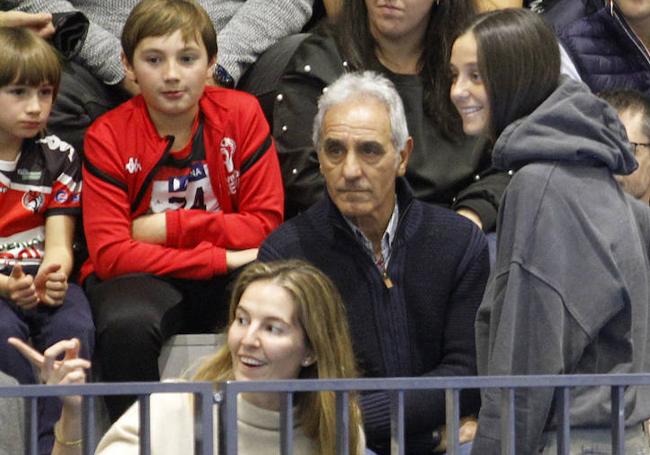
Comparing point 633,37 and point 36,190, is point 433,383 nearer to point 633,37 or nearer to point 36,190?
point 36,190

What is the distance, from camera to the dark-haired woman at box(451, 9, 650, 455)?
10.8ft

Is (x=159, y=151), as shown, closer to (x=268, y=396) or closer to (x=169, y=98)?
(x=169, y=98)

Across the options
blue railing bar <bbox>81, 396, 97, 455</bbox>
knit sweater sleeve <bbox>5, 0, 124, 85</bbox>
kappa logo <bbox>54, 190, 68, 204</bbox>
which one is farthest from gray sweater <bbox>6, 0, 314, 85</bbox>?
blue railing bar <bbox>81, 396, 97, 455</bbox>

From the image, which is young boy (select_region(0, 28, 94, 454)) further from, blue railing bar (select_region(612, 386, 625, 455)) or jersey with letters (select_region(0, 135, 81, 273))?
blue railing bar (select_region(612, 386, 625, 455))

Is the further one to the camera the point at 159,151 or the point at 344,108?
the point at 159,151

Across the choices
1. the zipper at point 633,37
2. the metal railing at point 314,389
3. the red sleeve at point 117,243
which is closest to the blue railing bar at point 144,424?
the metal railing at point 314,389

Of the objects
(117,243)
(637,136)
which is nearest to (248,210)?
(117,243)

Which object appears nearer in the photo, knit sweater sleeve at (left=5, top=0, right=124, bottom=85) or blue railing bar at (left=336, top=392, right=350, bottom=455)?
blue railing bar at (left=336, top=392, right=350, bottom=455)

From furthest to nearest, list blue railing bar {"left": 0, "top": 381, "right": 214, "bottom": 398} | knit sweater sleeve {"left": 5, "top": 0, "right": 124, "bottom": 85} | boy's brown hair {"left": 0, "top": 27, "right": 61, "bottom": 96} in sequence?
knit sweater sleeve {"left": 5, "top": 0, "right": 124, "bottom": 85} < boy's brown hair {"left": 0, "top": 27, "right": 61, "bottom": 96} < blue railing bar {"left": 0, "top": 381, "right": 214, "bottom": 398}

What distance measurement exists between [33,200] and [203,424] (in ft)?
7.49

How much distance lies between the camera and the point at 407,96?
5078mm

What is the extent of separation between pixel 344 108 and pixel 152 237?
738mm

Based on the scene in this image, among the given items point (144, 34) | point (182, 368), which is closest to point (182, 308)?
point (182, 368)

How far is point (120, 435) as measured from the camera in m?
3.00
